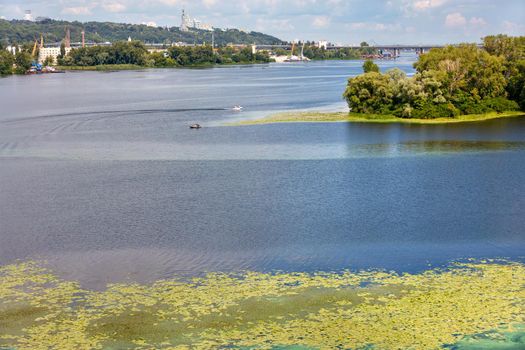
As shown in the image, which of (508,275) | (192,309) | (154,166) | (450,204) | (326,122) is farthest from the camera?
(326,122)

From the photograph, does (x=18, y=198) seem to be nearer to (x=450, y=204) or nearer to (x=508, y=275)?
(x=450, y=204)

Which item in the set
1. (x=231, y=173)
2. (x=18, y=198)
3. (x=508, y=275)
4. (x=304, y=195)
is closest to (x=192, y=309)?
(x=508, y=275)

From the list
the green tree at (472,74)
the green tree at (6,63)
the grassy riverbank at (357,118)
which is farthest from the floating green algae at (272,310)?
the green tree at (6,63)

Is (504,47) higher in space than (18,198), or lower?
higher

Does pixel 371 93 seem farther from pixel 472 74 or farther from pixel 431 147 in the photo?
pixel 431 147

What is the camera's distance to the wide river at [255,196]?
32500 millimetres

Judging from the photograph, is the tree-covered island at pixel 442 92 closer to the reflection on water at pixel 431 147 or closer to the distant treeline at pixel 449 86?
the distant treeline at pixel 449 86

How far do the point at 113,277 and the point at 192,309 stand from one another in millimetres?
4923

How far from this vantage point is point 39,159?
56.7 metres

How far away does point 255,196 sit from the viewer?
4312cm

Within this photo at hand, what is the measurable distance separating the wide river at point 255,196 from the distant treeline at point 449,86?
5325mm

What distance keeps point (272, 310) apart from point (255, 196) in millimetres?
17266

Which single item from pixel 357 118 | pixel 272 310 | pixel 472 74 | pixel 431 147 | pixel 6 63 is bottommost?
pixel 272 310

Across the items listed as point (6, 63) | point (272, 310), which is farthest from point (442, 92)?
point (6, 63)
